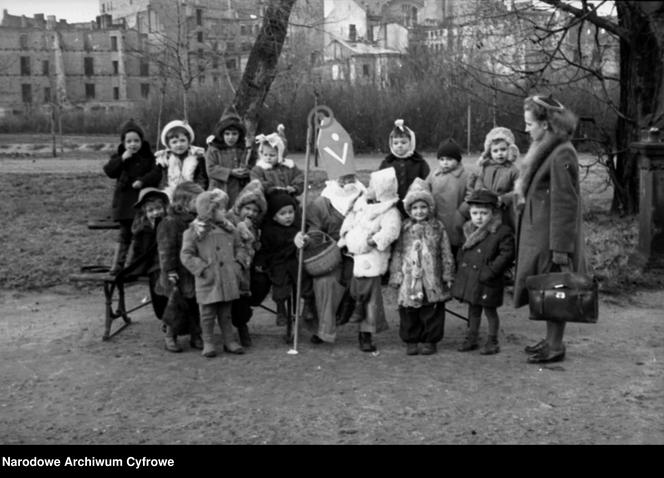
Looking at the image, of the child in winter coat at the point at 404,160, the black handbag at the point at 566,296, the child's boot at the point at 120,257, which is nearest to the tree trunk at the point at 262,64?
the child's boot at the point at 120,257

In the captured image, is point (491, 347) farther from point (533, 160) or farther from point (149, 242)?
point (149, 242)

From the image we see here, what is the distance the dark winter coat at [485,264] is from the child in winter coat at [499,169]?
0.68 ft

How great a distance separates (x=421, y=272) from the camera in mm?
6547

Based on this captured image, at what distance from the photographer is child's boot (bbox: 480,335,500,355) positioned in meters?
6.68

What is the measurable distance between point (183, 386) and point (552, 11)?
9.28 meters

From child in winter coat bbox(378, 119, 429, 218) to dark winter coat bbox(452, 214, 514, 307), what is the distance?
0.91 meters

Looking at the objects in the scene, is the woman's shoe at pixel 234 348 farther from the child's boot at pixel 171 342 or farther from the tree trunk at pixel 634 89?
the tree trunk at pixel 634 89

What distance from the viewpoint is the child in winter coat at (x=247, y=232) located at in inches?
265

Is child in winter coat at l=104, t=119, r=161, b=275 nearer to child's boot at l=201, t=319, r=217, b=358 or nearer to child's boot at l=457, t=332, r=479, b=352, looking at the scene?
child's boot at l=201, t=319, r=217, b=358

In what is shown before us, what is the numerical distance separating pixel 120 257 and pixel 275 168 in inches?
59.9

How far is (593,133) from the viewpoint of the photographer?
1520cm

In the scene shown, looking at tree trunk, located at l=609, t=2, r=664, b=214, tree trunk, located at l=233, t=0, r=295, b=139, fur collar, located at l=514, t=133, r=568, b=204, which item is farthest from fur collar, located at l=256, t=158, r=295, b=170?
tree trunk, located at l=233, t=0, r=295, b=139

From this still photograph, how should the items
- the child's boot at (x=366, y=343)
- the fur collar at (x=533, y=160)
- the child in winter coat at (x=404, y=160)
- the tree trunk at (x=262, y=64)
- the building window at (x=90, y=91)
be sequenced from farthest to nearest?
the building window at (x=90, y=91)
the tree trunk at (x=262, y=64)
the child in winter coat at (x=404, y=160)
the child's boot at (x=366, y=343)
the fur collar at (x=533, y=160)

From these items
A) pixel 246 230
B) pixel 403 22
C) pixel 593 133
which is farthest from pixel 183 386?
pixel 403 22
